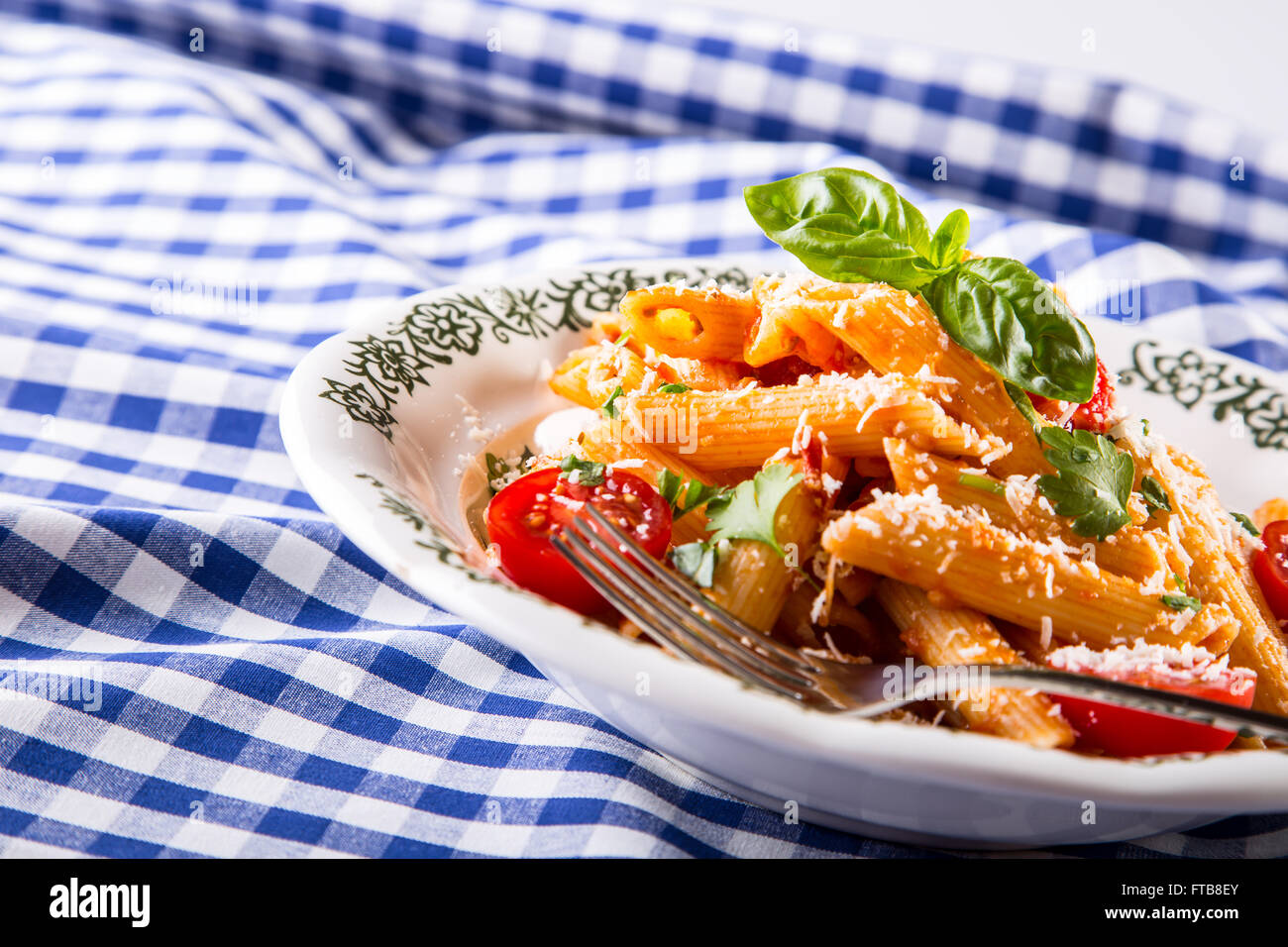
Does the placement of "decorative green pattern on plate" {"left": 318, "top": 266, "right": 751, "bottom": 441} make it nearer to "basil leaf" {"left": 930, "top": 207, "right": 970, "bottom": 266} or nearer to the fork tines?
the fork tines

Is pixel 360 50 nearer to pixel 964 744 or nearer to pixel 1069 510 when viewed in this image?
pixel 1069 510

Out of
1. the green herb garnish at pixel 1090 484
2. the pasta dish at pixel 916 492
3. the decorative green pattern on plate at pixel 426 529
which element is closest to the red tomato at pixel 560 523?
the pasta dish at pixel 916 492

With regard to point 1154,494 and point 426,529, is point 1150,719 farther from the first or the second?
point 426,529

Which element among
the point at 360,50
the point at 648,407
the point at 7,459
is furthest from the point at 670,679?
the point at 360,50

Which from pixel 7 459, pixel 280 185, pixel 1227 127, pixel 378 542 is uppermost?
pixel 1227 127

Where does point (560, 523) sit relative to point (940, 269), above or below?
below

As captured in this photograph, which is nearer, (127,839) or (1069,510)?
(127,839)

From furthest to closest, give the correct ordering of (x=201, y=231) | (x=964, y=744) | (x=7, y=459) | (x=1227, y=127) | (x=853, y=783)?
(x=1227, y=127), (x=201, y=231), (x=7, y=459), (x=853, y=783), (x=964, y=744)

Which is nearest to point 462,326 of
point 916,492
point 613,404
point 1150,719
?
point 613,404
